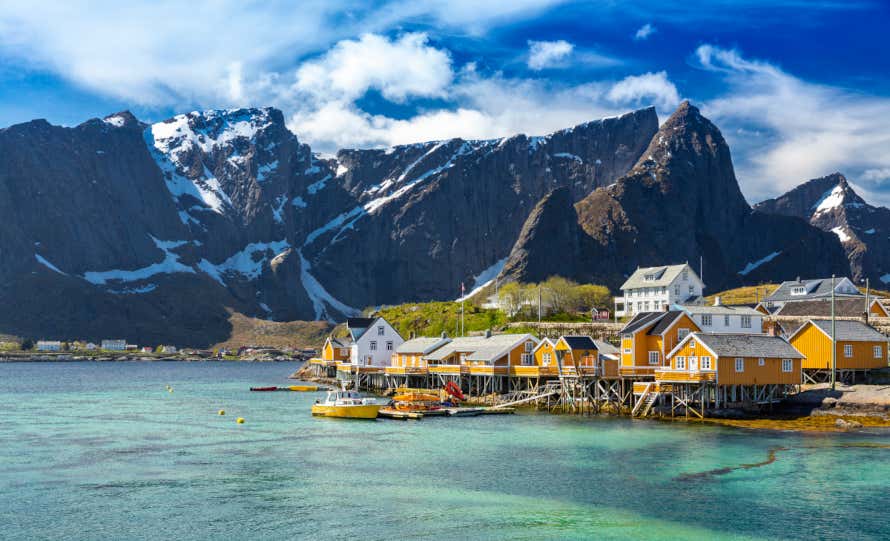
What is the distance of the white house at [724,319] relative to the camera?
274 ft

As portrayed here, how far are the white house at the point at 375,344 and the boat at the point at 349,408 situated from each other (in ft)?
127

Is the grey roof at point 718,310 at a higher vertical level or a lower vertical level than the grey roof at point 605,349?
higher

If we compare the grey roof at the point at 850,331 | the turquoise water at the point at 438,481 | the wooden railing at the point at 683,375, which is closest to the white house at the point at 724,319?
the grey roof at the point at 850,331

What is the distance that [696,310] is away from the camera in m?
83.4

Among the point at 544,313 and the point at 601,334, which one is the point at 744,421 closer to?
the point at 601,334

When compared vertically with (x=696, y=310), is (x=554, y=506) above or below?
below

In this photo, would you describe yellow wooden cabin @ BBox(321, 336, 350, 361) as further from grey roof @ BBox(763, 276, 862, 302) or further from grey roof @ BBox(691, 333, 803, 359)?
grey roof @ BBox(691, 333, 803, 359)

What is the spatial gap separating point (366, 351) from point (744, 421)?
198ft

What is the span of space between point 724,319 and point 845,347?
12688 mm

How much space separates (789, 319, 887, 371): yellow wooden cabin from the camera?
7406 cm

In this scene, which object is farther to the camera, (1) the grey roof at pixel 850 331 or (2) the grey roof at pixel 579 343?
(2) the grey roof at pixel 579 343

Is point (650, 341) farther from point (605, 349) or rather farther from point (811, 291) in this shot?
point (811, 291)

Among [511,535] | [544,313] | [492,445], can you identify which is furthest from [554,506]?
[544,313]

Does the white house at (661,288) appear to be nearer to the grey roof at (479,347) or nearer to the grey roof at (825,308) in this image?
the grey roof at (825,308)
